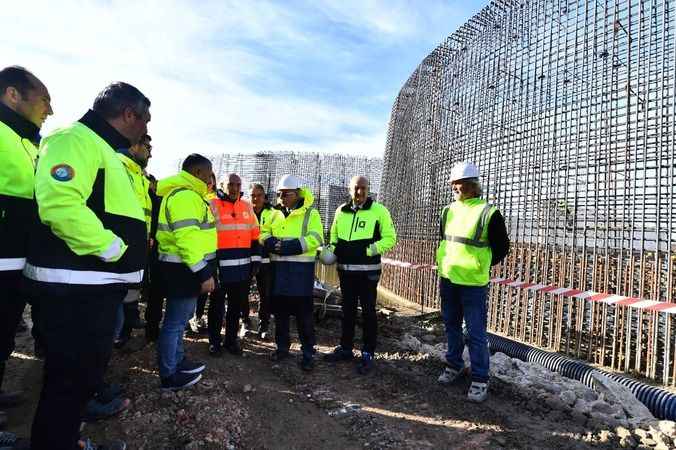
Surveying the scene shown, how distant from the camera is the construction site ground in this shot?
284 cm

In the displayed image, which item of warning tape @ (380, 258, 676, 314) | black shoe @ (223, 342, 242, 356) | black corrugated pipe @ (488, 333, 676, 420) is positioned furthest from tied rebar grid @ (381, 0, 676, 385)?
black shoe @ (223, 342, 242, 356)

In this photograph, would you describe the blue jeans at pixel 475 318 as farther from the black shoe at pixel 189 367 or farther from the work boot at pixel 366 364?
the black shoe at pixel 189 367

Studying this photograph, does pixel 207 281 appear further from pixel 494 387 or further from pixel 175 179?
pixel 494 387

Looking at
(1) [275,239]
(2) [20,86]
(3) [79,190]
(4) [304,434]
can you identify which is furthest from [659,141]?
(2) [20,86]

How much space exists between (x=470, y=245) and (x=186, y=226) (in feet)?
7.93

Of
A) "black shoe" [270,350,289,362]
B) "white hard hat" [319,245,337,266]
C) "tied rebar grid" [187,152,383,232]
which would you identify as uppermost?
"tied rebar grid" [187,152,383,232]

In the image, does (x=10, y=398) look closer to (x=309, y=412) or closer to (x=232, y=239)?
(x=232, y=239)

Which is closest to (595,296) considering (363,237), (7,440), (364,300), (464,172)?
(464,172)

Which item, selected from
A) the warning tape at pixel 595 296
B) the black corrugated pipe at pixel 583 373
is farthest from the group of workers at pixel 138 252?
the warning tape at pixel 595 296

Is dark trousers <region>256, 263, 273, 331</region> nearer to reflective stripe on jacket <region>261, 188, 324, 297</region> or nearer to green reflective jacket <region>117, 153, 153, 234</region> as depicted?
reflective stripe on jacket <region>261, 188, 324, 297</region>

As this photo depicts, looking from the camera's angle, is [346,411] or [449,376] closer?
[346,411]

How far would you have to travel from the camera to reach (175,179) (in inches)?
137

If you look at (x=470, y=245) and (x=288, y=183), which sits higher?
(x=288, y=183)

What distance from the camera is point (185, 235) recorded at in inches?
123
